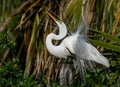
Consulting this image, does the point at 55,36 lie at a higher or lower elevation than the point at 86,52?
higher

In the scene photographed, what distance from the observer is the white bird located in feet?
10.2

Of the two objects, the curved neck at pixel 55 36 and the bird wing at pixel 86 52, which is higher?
the curved neck at pixel 55 36

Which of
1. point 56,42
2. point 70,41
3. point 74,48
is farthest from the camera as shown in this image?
point 56,42

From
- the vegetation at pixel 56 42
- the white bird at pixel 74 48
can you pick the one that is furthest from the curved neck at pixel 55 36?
the vegetation at pixel 56 42

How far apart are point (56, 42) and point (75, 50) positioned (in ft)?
1.42

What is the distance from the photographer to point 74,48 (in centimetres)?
322

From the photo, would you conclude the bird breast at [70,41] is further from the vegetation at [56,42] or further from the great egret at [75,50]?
the vegetation at [56,42]

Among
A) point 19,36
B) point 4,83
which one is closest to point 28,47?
point 19,36

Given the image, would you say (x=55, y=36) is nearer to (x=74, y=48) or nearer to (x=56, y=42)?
(x=74, y=48)

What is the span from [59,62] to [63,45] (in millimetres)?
317

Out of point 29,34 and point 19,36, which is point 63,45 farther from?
point 19,36

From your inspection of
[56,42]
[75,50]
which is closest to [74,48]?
[75,50]

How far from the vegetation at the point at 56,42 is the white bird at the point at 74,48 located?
62 millimetres

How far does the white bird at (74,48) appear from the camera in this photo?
3.11 metres
